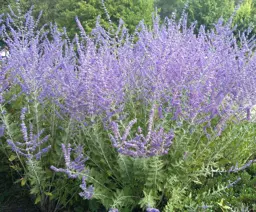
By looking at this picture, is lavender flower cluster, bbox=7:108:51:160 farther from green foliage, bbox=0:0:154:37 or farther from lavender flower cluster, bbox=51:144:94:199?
green foliage, bbox=0:0:154:37

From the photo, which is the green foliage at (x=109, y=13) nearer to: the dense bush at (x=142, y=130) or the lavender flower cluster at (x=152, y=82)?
the lavender flower cluster at (x=152, y=82)

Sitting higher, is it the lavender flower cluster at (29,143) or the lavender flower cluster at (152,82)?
the lavender flower cluster at (152,82)

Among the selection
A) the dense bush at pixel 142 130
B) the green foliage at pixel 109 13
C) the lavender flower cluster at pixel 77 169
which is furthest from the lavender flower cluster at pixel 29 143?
the green foliage at pixel 109 13

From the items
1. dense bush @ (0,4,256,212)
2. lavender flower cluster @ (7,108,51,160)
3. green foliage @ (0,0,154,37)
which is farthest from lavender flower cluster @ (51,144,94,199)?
green foliage @ (0,0,154,37)

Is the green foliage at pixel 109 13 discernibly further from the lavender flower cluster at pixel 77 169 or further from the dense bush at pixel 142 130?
the lavender flower cluster at pixel 77 169

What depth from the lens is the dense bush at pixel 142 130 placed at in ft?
8.72

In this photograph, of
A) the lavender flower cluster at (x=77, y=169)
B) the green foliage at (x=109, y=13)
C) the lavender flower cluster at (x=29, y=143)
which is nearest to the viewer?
the lavender flower cluster at (x=77, y=169)

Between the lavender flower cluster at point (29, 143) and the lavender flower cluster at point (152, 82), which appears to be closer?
the lavender flower cluster at point (29, 143)

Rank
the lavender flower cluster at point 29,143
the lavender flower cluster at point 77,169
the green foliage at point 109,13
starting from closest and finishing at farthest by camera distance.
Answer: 1. the lavender flower cluster at point 77,169
2. the lavender flower cluster at point 29,143
3. the green foliage at point 109,13

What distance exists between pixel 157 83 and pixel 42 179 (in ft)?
4.16

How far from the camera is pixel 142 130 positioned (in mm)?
3174

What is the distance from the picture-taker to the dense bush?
266 cm

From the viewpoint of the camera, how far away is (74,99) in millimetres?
2734

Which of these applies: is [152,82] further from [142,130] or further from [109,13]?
[109,13]
